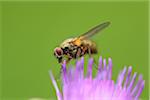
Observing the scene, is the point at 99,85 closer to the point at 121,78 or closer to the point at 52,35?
the point at 121,78

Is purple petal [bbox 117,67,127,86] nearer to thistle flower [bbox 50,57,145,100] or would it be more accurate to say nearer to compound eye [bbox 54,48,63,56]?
thistle flower [bbox 50,57,145,100]

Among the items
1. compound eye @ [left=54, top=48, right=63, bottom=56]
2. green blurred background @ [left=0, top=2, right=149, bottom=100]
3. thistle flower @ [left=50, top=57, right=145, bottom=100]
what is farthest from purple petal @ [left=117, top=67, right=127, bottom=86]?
green blurred background @ [left=0, top=2, right=149, bottom=100]

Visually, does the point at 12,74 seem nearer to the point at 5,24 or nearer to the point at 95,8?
the point at 5,24

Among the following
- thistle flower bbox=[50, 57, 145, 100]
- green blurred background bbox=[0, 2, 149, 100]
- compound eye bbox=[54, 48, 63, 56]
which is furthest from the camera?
green blurred background bbox=[0, 2, 149, 100]

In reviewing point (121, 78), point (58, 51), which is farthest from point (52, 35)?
point (121, 78)

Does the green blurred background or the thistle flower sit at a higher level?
the thistle flower

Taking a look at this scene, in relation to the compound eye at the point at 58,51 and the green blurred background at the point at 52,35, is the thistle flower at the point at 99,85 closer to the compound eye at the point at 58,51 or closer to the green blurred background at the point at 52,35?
the compound eye at the point at 58,51

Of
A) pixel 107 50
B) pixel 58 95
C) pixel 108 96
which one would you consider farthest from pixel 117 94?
pixel 107 50
